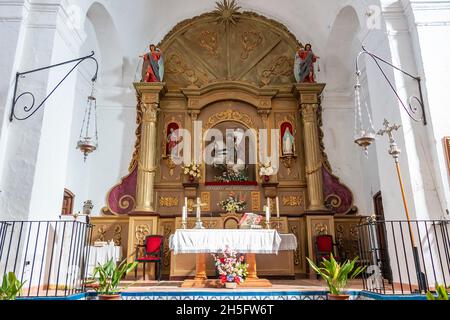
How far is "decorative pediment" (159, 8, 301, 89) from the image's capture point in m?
9.75

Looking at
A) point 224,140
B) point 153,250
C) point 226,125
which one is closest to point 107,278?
point 153,250

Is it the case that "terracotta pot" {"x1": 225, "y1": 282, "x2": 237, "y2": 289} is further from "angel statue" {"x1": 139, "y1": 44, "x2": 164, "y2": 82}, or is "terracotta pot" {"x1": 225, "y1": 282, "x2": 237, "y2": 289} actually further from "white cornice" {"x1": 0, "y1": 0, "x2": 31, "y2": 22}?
"angel statue" {"x1": 139, "y1": 44, "x2": 164, "y2": 82}

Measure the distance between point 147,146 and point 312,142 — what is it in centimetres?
404

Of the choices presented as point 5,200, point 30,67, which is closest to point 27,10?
point 30,67

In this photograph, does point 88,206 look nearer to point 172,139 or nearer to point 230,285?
point 172,139

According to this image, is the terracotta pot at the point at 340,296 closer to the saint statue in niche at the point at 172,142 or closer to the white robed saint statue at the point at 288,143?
the white robed saint statue at the point at 288,143

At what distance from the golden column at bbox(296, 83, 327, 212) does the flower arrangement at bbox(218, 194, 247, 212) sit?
1.56 m

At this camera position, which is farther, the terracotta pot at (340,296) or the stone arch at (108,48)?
the stone arch at (108,48)

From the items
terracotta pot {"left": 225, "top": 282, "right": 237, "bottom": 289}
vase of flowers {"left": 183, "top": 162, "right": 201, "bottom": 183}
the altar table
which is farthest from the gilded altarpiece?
terracotta pot {"left": 225, "top": 282, "right": 237, "bottom": 289}

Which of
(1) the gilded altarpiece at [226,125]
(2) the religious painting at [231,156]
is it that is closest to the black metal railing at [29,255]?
(1) the gilded altarpiece at [226,125]

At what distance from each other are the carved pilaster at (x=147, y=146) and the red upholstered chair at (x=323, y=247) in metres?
3.73

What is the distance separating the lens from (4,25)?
535 cm

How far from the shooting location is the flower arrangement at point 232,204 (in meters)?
7.84
